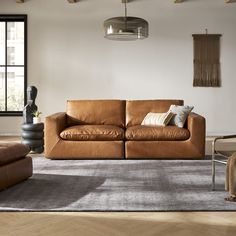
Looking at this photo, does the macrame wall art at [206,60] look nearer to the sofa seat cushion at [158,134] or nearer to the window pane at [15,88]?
the sofa seat cushion at [158,134]

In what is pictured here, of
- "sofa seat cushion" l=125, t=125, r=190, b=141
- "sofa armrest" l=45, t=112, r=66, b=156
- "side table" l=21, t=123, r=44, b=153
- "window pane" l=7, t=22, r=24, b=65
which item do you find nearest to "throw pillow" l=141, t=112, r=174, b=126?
"sofa seat cushion" l=125, t=125, r=190, b=141

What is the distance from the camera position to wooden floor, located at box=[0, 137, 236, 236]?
279cm

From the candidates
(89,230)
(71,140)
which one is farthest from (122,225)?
(71,140)

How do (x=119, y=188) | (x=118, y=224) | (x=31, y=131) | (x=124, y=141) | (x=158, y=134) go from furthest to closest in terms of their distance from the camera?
(x=31, y=131) < (x=124, y=141) < (x=158, y=134) < (x=119, y=188) < (x=118, y=224)

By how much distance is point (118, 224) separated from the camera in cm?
296

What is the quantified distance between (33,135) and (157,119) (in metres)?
1.88

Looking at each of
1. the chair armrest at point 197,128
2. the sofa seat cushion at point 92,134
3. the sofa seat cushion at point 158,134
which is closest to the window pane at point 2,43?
the sofa seat cushion at point 92,134

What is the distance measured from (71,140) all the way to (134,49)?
152 inches

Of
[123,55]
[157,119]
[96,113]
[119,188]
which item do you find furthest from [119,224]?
[123,55]

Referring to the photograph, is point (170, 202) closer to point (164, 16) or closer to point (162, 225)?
point (162, 225)

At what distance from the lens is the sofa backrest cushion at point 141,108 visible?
657cm

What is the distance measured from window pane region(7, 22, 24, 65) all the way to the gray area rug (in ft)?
14.2

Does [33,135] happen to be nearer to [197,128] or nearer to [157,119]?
[157,119]

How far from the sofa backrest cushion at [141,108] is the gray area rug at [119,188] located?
1016 millimetres
